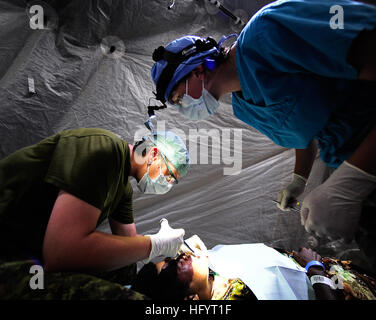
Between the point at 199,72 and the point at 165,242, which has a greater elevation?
the point at 199,72

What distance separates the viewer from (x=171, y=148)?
140 cm

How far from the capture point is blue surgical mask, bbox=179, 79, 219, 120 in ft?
4.34

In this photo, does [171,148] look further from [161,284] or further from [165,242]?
[161,284]

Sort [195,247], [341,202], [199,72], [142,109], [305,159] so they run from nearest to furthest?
1. [341,202]
2. [199,72]
3. [305,159]
4. [195,247]
5. [142,109]

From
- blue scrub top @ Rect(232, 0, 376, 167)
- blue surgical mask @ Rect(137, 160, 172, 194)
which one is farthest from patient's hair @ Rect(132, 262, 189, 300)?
blue scrub top @ Rect(232, 0, 376, 167)

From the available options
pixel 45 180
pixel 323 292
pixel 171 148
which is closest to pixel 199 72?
pixel 171 148

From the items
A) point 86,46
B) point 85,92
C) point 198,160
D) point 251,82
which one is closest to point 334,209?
point 251,82

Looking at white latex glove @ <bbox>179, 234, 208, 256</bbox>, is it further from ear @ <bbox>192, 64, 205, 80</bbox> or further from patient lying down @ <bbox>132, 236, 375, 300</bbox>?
ear @ <bbox>192, 64, 205, 80</bbox>

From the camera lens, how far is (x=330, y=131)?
1039 millimetres

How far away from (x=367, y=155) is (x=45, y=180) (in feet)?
3.74

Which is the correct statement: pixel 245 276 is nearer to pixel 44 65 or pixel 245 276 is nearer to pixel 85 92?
pixel 85 92

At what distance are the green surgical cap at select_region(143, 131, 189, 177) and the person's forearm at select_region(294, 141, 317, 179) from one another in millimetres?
651

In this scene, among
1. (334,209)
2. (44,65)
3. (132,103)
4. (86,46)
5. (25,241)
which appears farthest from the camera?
(132,103)

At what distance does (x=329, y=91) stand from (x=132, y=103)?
131 cm
